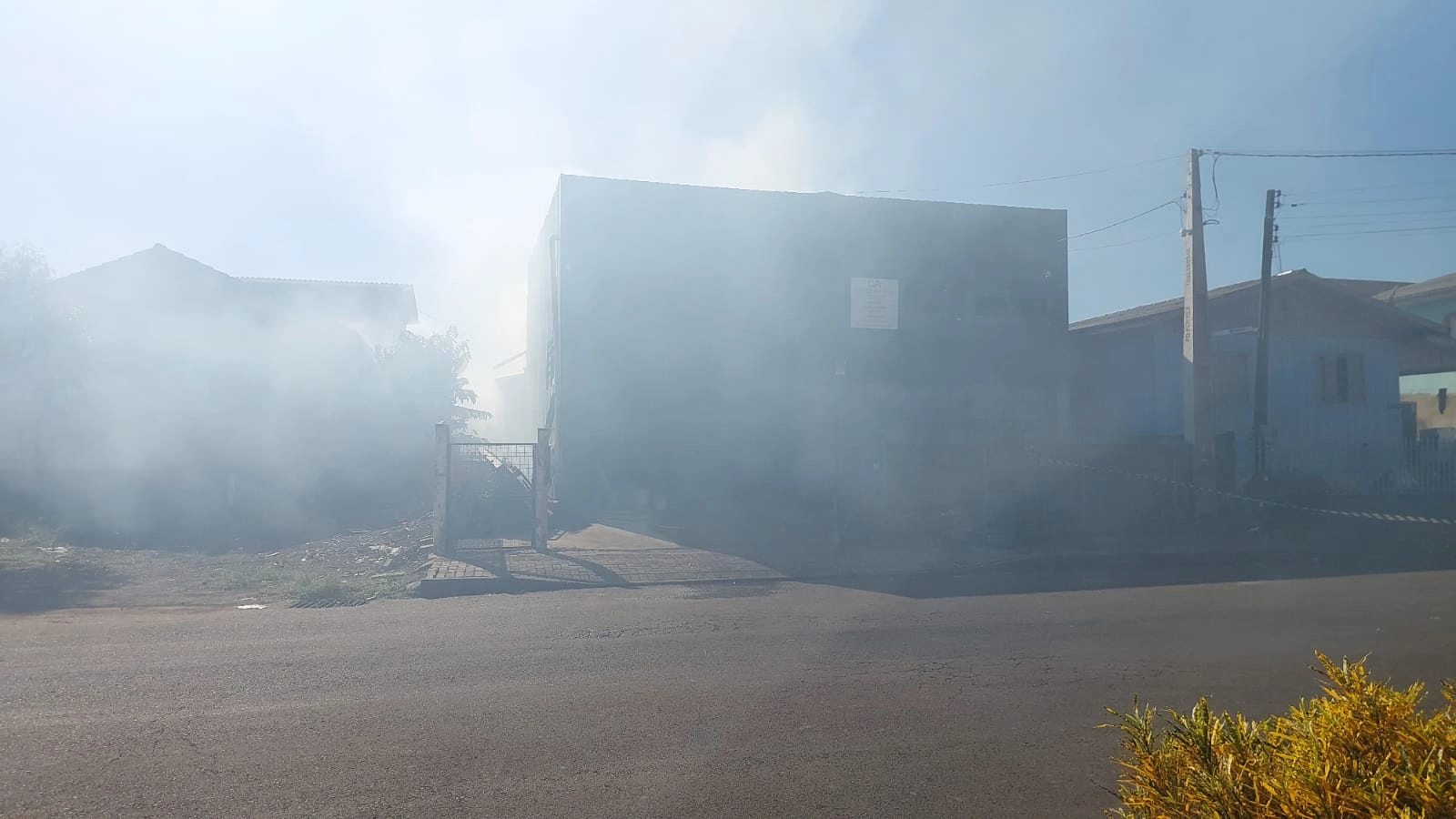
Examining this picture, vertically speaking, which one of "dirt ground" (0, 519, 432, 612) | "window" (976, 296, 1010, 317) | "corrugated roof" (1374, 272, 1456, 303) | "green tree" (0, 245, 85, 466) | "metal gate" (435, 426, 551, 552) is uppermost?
"corrugated roof" (1374, 272, 1456, 303)

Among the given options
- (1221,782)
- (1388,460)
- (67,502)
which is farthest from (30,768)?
(1388,460)

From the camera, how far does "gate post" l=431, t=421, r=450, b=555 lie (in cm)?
1286

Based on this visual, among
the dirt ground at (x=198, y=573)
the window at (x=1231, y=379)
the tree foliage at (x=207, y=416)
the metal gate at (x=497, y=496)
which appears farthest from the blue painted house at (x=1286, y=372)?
the dirt ground at (x=198, y=573)

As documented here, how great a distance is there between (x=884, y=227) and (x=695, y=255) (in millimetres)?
4470

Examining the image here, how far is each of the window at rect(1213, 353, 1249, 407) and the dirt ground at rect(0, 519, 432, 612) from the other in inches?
715

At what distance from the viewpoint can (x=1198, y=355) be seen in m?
16.9

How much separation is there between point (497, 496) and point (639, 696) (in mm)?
11311

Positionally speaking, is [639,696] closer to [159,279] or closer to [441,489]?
[441,489]

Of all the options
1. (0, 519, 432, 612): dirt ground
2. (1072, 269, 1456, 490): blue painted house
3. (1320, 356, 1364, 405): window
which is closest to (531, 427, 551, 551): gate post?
(0, 519, 432, 612): dirt ground

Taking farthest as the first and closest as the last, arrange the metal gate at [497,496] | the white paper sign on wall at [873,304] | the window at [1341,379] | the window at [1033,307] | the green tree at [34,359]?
1. the window at [1341,379]
2. the window at [1033,307]
3. the white paper sign on wall at [873,304]
4. the green tree at [34,359]
5. the metal gate at [497,496]

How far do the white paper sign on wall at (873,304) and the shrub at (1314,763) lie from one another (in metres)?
19.2

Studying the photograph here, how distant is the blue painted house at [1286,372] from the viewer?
22891 mm

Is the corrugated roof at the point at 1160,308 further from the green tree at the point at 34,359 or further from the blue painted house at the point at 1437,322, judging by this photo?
the green tree at the point at 34,359

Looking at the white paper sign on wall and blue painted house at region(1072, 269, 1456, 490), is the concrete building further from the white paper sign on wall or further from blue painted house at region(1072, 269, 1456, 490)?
blue painted house at region(1072, 269, 1456, 490)
